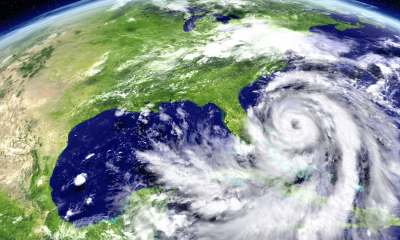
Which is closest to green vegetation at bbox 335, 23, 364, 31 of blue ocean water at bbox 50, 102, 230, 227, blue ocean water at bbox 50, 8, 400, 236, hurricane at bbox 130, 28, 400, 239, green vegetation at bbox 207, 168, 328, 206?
blue ocean water at bbox 50, 8, 400, 236

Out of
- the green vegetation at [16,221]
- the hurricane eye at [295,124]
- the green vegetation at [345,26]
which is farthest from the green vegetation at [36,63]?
the green vegetation at [345,26]

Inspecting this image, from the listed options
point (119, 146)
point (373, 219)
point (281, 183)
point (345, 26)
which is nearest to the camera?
point (373, 219)

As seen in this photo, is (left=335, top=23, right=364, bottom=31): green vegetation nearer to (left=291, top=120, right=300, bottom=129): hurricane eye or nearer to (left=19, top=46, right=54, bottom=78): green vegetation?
(left=291, top=120, right=300, bottom=129): hurricane eye

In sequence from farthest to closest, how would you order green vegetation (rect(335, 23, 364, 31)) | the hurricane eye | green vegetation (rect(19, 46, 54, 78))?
green vegetation (rect(335, 23, 364, 31))
green vegetation (rect(19, 46, 54, 78))
the hurricane eye

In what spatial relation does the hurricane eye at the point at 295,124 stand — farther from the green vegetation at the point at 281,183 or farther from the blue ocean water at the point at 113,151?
the blue ocean water at the point at 113,151

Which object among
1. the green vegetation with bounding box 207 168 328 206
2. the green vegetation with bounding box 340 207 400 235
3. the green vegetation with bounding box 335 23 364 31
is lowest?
the green vegetation with bounding box 340 207 400 235

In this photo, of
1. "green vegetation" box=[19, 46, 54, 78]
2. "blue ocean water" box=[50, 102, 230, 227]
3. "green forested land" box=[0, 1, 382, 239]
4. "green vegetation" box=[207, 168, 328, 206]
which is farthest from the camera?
"green vegetation" box=[19, 46, 54, 78]

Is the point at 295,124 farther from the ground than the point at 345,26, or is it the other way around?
the point at 345,26

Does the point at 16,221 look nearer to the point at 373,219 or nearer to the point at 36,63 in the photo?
the point at 36,63

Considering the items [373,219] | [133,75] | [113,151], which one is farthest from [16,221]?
[373,219]
